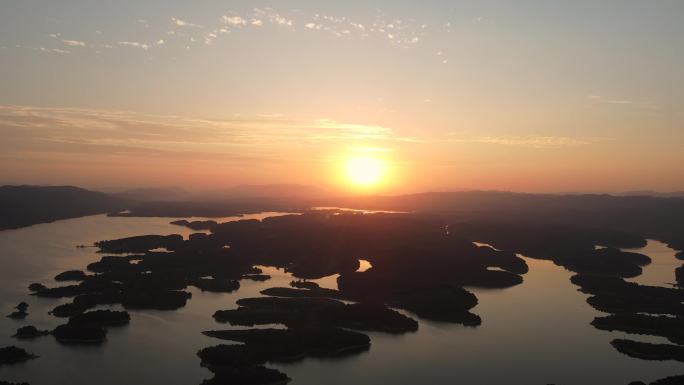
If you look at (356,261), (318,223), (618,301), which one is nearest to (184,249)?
(356,261)

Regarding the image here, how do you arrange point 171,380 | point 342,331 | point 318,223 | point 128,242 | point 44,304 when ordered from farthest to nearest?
point 318,223 → point 128,242 → point 44,304 → point 342,331 → point 171,380

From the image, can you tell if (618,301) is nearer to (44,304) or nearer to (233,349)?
(233,349)

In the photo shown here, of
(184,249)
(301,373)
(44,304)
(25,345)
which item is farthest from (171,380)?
(184,249)

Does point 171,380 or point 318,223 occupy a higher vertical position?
point 318,223

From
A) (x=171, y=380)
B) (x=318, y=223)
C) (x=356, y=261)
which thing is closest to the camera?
(x=171, y=380)

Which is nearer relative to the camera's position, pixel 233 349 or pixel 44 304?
pixel 233 349

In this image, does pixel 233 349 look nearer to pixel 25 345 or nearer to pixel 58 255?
pixel 25 345
